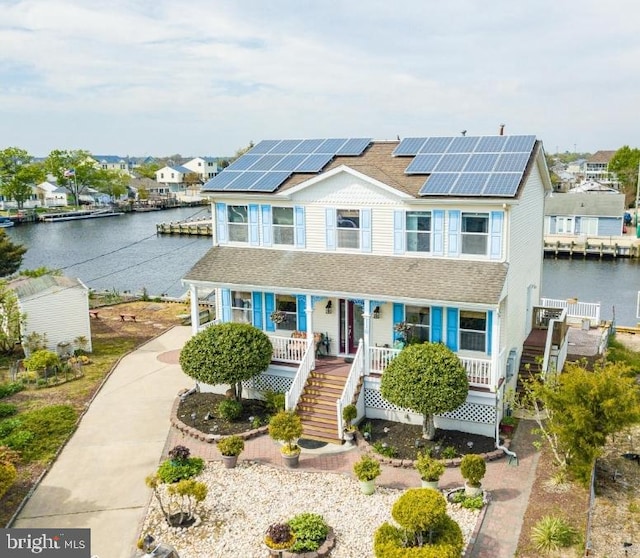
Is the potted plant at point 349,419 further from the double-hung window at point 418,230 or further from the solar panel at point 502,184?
the solar panel at point 502,184

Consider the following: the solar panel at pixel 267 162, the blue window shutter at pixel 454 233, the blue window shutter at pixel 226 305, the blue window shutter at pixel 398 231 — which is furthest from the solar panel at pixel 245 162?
the blue window shutter at pixel 454 233

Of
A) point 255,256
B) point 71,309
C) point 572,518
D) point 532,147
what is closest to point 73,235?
point 71,309

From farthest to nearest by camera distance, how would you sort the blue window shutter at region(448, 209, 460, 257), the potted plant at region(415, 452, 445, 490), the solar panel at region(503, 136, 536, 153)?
the solar panel at region(503, 136, 536, 153) → the blue window shutter at region(448, 209, 460, 257) → the potted plant at region(415, 452, 445, 490)

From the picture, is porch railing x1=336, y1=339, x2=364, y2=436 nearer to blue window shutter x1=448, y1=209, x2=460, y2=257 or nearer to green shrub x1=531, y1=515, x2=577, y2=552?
blue window shutter x1=448, y1=209, x2=460, y2=257

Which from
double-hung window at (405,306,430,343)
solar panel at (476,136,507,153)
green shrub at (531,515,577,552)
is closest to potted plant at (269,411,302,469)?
double-hung window at (405,306,430,343)

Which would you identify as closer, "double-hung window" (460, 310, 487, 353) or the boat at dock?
"double-hung window" (460, 310, 487, 353)

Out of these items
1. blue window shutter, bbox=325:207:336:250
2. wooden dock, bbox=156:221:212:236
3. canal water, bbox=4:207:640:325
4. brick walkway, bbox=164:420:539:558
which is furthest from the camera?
wooden dock, bbox=156:221:212:236

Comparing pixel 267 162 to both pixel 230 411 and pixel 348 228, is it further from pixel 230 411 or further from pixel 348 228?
pixel 230 411

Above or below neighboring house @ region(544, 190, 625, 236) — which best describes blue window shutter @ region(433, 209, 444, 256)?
above
